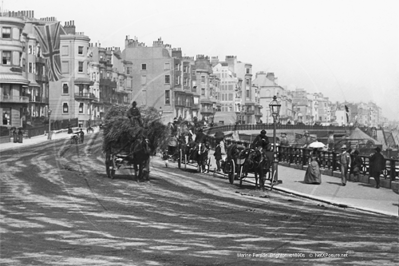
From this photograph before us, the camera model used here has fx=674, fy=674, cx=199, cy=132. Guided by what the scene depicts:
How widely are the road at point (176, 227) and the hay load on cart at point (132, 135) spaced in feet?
3.46

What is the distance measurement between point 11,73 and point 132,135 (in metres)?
56.3

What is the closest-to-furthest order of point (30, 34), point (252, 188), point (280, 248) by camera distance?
point (280, 248) → point (252, 188) → point (30, 34)

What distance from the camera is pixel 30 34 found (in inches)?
3398

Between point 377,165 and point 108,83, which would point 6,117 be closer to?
point 108,83

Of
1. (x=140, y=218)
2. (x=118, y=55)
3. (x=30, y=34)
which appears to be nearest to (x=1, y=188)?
(x=140, y=218)

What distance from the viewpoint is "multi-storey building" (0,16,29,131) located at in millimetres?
73125

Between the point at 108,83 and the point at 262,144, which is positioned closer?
the point at 262,144

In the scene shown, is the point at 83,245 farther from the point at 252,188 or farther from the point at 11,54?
the point at 11,54

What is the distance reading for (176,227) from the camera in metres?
13.3

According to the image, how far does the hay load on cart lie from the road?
3.46 feet

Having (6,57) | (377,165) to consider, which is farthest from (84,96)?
(377,165)

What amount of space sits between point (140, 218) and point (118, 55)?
10716 cm

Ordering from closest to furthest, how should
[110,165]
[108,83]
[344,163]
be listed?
1. [110,165]
2. [344,163]
3. [108,83]

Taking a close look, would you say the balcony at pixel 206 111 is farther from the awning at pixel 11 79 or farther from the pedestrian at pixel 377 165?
the pedestrian at pixel 377 165
